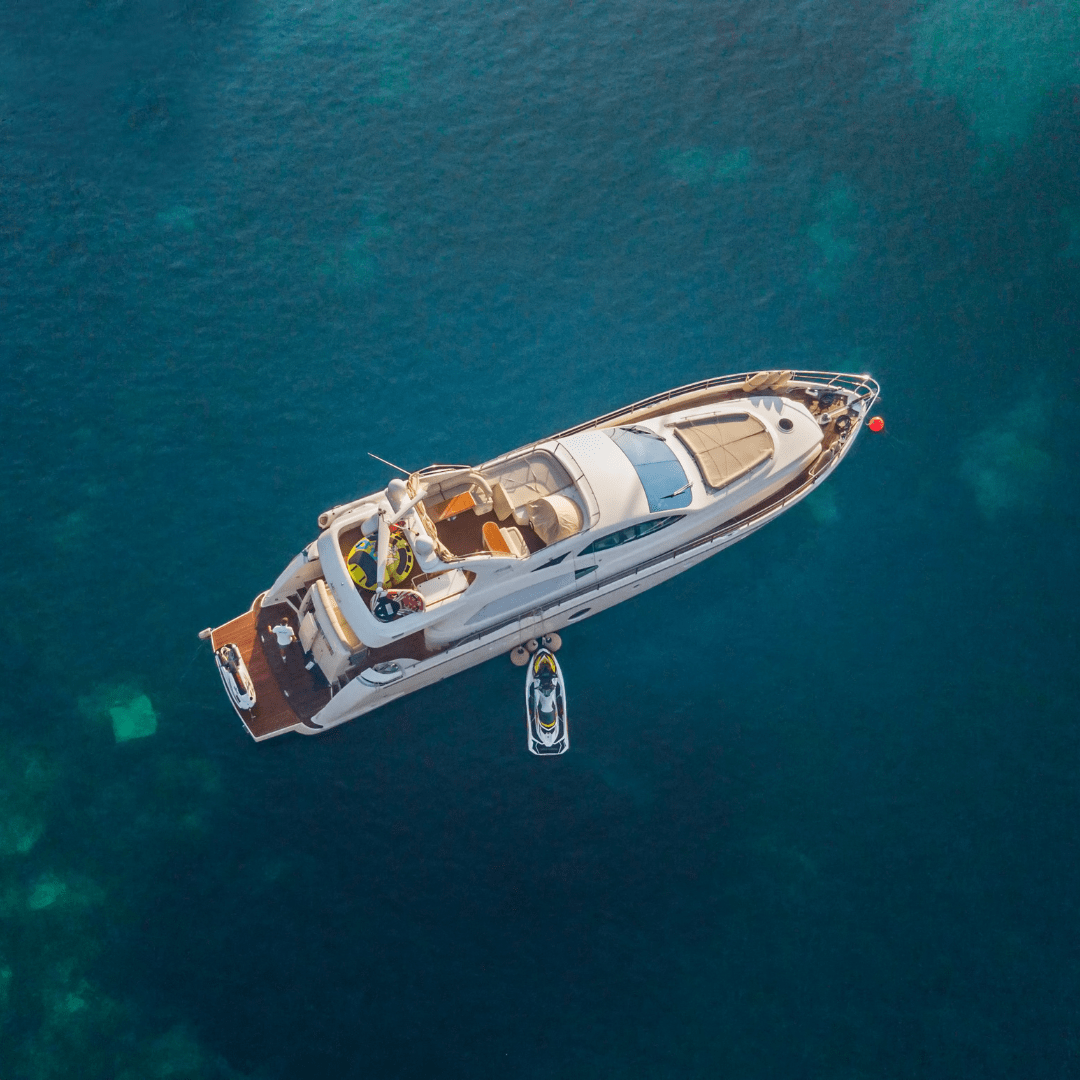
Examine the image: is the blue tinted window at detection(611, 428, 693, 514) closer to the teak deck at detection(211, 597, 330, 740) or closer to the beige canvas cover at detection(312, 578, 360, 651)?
the beige canvas cover at detection(312, 578, 360, 651)

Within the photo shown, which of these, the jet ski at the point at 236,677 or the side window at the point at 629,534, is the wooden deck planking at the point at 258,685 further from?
the side window at the point at 629,534

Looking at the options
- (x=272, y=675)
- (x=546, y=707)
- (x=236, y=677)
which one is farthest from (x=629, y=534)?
(x=236, y=677)

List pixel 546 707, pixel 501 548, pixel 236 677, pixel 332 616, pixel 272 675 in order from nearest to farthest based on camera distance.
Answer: pixel 332 616
pixel 501 548
pixel 236 677
pixel 272 675
pixel 546 707

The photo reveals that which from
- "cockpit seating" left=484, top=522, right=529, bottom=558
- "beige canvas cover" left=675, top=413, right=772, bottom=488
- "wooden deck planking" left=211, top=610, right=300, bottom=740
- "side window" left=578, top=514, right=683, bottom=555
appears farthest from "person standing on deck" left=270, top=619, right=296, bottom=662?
"beige canvas cover" left=675, top=413, right=772, bottom=488

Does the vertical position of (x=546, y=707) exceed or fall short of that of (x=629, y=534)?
it falls short

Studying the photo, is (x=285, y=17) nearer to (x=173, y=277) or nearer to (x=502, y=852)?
(x=173, y=277)

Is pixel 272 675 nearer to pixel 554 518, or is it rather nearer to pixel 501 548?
pixel 501 548
